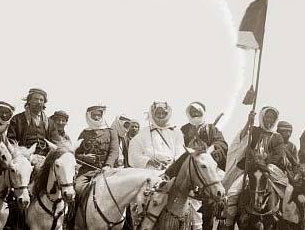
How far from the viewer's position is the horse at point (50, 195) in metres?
6.92

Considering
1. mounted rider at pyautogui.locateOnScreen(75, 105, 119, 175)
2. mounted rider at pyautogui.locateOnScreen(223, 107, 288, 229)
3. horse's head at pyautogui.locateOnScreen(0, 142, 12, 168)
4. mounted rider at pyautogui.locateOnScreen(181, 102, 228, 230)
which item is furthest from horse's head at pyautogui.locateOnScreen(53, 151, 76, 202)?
mounted rider at pyautogui.locateOnScreen(223, 107, 288, 229)

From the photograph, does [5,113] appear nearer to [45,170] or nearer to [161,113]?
[45,170]

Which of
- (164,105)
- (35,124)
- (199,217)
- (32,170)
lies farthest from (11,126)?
(199,217)

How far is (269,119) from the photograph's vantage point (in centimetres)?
923

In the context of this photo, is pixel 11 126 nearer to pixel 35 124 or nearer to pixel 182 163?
pixel 35 124

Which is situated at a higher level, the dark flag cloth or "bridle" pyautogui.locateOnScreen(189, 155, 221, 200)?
the dark flag cloth

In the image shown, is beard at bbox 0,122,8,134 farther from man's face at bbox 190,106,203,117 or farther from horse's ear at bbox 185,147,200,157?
man's face at bbox 190,106,203,117

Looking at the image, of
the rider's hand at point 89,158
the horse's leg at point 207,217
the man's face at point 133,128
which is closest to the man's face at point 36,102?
the rider's hand at point 89,158

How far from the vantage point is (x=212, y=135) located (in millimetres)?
8672

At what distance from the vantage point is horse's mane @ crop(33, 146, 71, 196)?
274 inches

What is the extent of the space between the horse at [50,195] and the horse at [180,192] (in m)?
0.93

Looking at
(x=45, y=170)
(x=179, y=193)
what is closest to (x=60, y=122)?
(x=45, y=170)

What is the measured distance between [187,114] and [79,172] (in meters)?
1.77

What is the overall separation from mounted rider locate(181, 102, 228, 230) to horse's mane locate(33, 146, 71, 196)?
2.06 metres
